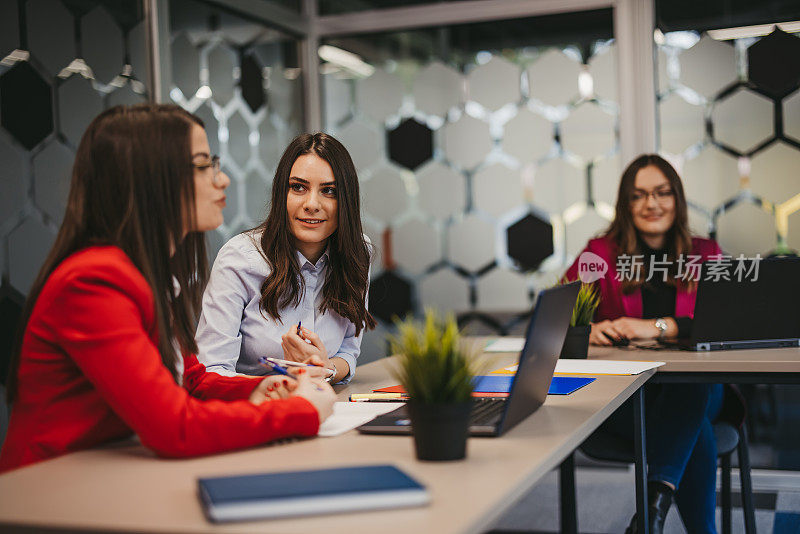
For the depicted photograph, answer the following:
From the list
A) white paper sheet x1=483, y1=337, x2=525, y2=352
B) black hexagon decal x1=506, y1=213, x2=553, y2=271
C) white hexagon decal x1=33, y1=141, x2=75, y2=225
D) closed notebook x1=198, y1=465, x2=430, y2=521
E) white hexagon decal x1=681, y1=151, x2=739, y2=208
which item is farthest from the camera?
black hexagon decal x1=506, y1=213, x2=553, y2=271

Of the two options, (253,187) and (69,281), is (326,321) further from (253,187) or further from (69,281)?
(253,187)

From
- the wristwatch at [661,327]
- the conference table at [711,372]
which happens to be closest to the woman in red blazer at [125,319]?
the conference table at [711,372]

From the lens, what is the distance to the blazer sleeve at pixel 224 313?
85.9 inches

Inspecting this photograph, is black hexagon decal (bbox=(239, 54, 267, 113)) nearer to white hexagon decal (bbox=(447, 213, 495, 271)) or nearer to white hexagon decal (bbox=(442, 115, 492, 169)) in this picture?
white hexagon decal (bbox=(442, 115, 492, 169))

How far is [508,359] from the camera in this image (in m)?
2.54

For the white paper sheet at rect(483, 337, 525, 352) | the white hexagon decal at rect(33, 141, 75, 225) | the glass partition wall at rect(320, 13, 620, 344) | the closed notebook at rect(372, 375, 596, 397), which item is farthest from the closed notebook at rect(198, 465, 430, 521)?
the glass partition wall at rect(320, 13, 620, 344)

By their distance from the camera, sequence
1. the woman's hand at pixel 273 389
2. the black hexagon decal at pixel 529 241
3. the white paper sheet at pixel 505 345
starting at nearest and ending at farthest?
the woman's hand at pixel 273 389
the white paper sheet at pixel 505 345
the black hexagon decal at pixel 529 241

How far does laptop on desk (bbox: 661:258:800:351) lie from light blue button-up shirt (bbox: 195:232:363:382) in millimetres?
1048

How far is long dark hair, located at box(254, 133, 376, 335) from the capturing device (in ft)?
7.81

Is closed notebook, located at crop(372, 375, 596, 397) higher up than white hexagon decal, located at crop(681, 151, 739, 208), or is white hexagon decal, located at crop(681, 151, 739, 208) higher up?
white hexagon decal, located at crop(681, 151, 739, 208)

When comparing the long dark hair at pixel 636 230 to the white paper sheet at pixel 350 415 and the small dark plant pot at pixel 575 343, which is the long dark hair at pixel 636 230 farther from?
the white paper sheet at pixel 350 415

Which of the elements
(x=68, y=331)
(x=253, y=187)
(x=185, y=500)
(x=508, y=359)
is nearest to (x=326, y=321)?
(x=508, y=359)

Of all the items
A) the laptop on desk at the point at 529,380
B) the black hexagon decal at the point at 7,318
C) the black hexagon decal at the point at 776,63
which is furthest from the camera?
the black hexagon decal at the point at 776,63

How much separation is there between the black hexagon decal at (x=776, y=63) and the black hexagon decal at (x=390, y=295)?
6.70 ft
